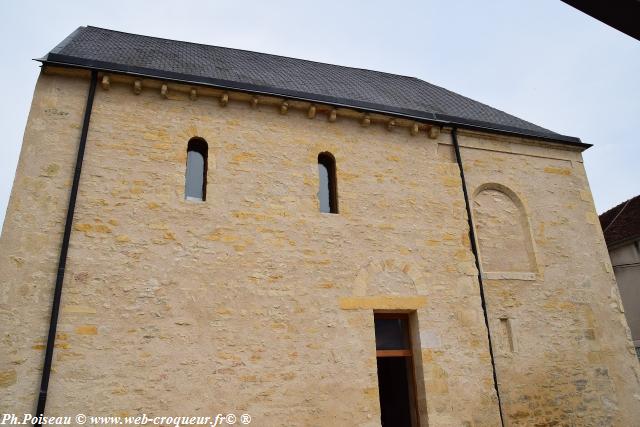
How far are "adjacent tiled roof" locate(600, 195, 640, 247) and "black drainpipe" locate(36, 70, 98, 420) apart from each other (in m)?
14.4

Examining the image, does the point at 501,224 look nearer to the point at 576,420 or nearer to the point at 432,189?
the point at 432,189

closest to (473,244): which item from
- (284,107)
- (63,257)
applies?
(284,107)

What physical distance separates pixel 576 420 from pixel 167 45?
1081cm

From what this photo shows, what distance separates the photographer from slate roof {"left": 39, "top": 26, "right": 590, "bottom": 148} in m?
7.82

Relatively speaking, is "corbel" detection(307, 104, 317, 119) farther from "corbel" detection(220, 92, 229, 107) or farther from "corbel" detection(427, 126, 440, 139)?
"corbel" detection(427, 126, 440, 139)

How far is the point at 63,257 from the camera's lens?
615 cm

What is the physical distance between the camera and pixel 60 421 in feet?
18.2

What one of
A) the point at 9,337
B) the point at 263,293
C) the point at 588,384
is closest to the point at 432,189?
the point at 263,293

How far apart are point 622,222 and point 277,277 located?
1276cm

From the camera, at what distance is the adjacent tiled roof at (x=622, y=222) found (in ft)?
45.3

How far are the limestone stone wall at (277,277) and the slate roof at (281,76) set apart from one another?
0.34 m

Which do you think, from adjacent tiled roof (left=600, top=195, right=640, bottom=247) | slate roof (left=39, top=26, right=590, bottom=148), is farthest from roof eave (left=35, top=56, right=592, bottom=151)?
adjacent tiled roof (left=600, top=195, right=640, bottom=247)

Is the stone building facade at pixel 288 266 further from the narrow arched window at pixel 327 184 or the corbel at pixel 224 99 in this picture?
the narrow arched window at pixel 327 184

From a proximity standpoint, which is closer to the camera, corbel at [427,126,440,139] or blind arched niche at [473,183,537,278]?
blind arched niche at [473,183,537,278]
